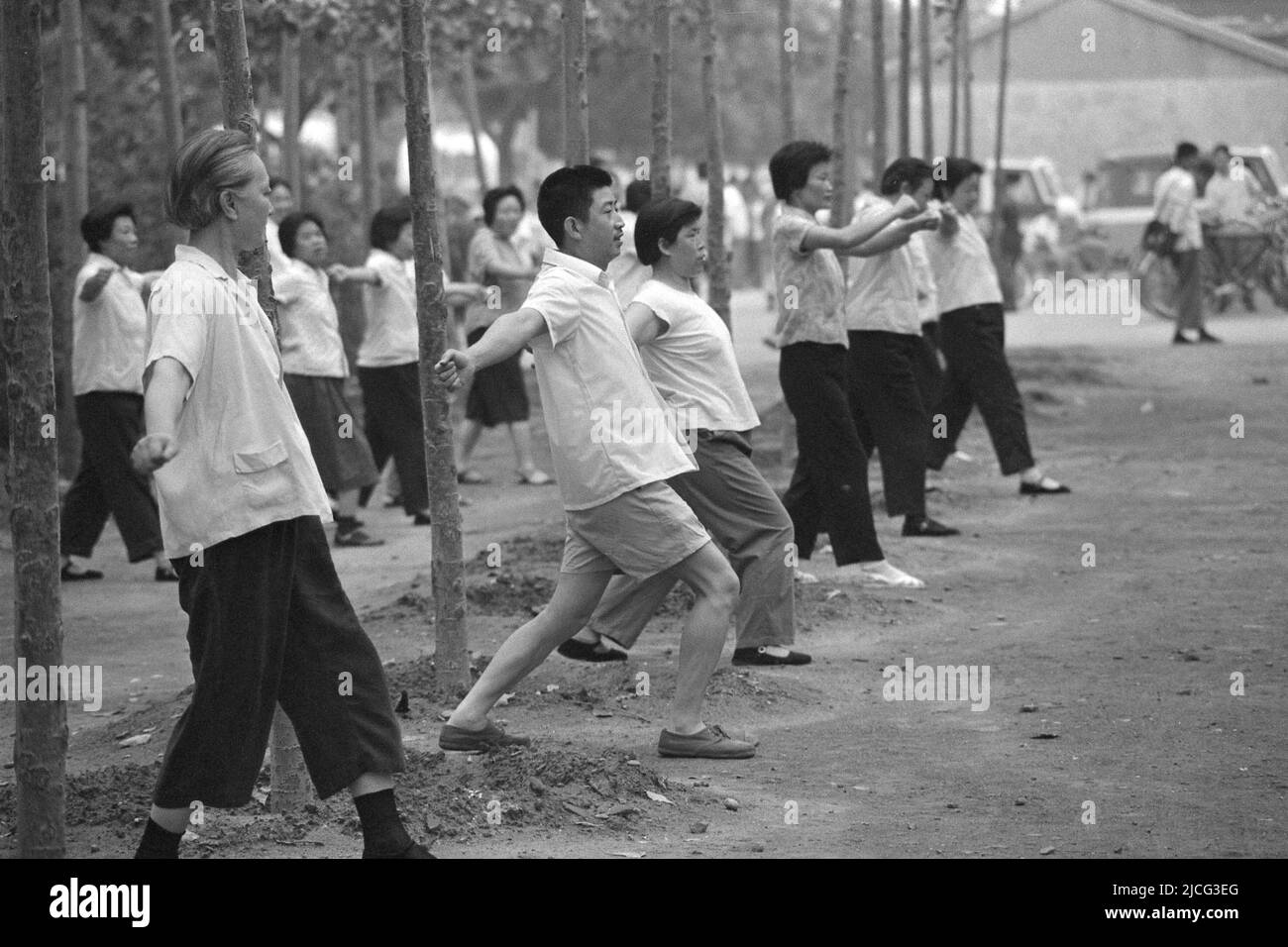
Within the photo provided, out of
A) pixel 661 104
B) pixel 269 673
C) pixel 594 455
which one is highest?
pixel 661 104

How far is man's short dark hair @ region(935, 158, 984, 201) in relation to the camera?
11109 millimetres

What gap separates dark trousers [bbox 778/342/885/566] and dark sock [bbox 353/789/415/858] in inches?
154

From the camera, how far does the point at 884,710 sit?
7.13 meters

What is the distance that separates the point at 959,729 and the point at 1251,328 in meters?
17.8

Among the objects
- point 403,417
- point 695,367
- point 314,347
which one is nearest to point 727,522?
point 695,367

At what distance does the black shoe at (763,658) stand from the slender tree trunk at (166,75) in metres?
6.27

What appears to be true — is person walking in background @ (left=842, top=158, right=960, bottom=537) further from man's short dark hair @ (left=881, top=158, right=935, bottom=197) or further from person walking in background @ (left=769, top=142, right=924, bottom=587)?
person walking in background @ (left=769, top=142, right=924, bottom=587)

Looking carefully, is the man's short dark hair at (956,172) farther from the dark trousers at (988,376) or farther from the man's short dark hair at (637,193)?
the man's short dark hair at (637,193)

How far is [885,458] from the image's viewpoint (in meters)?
9.90

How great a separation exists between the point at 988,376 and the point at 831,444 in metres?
2.99

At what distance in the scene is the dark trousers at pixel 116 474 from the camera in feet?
33.2

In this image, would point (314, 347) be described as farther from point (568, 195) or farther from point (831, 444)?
point (568, 195)

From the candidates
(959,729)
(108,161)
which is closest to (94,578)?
(959,729)

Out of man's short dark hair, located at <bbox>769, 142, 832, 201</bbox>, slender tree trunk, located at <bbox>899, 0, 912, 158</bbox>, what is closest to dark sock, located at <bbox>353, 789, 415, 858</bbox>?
man's short dark hair, located at <bbox>769, 142, 832, 201</bbox>
